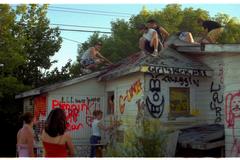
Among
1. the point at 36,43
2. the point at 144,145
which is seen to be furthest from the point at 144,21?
the point at 144,145

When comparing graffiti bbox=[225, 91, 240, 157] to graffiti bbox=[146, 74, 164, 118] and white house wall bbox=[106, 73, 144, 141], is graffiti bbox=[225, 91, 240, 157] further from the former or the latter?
white house wall bbox=[106, 73, 144, 141]

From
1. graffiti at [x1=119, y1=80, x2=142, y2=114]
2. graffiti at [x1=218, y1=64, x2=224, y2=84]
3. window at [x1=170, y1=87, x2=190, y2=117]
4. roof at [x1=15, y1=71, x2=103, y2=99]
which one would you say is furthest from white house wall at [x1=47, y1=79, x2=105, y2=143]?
graffiti at [x1=218, y1=64, x2=224, y2=84]

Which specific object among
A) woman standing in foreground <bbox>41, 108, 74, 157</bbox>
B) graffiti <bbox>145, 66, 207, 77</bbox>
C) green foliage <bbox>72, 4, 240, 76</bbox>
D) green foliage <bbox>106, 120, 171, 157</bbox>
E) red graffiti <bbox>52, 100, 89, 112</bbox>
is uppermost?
green foliage <bbox>72, 4, 240, 76</bbox>

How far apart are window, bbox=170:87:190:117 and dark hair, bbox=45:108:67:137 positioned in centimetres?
703

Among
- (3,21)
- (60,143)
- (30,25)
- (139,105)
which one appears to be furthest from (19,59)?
(60,143)

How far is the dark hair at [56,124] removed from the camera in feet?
19.2

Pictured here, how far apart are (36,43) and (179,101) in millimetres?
10812

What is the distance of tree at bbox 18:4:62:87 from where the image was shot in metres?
20.3

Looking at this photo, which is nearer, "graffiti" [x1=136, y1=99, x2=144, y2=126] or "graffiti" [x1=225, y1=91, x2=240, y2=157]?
"graffiti" [x1=225, y1=91, x2=240, y2=157]

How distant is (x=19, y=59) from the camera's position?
18031 mm

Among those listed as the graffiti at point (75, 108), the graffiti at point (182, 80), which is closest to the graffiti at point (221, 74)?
the graffiti at point (182, 80)

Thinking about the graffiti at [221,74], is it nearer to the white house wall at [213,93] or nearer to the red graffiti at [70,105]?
the white house wall at [213,93]

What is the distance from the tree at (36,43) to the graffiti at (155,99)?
379 inches

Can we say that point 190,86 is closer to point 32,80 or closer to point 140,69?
point 140,69
